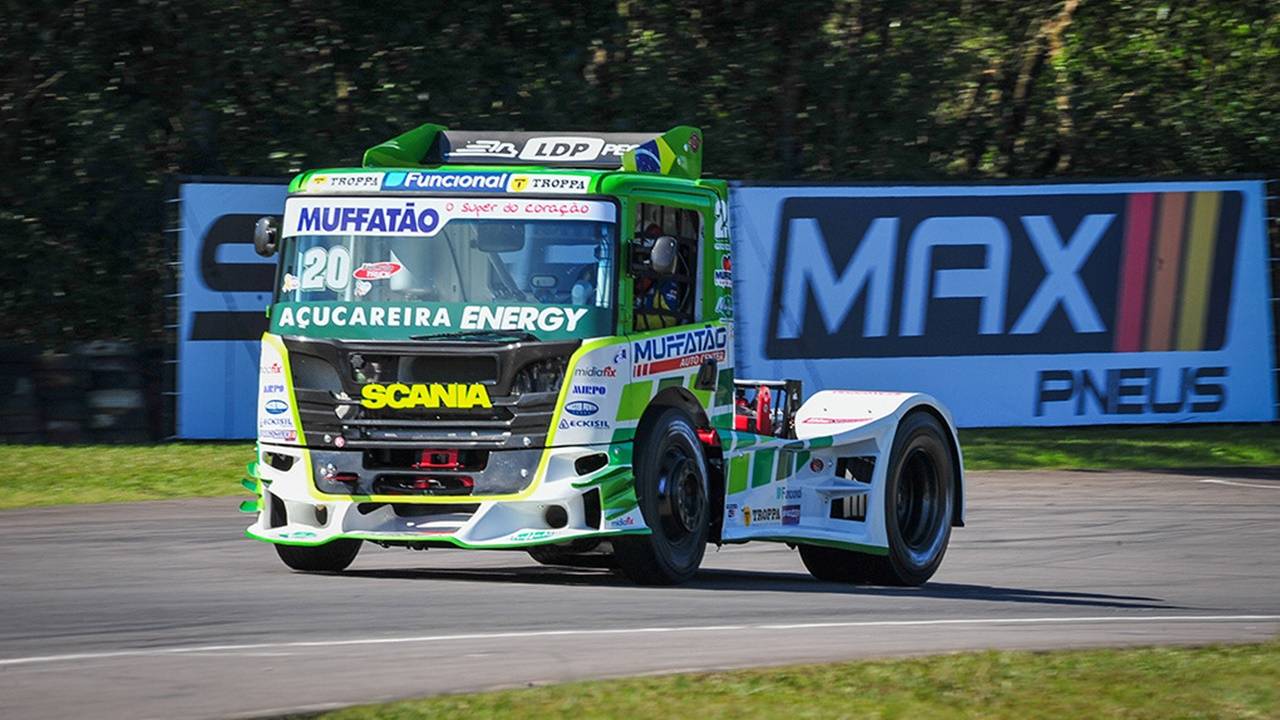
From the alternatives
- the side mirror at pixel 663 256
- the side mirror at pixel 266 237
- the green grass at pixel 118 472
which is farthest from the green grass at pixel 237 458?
the side mirror at pixel 663 256

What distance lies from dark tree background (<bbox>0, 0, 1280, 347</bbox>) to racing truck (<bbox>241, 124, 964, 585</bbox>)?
1149cm

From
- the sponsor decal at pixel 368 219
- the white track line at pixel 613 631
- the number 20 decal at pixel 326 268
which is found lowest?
the white track line at pixel 613 631

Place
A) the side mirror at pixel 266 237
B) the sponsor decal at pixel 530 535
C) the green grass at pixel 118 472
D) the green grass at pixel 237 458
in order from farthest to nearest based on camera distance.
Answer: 1. the green grass at pixel 237 458
2. the green grass at pixel 118 472
3. the side mirror at pixel 266 237
4. the sponsor decal at pixel 530 535

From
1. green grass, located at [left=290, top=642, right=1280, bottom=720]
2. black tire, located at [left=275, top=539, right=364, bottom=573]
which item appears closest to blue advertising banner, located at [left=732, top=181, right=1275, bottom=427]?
black tire, located at [left=275, top=539, right=364, bottom=573]

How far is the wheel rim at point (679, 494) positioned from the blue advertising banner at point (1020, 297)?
31.5 ft

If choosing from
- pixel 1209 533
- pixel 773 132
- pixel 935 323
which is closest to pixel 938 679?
pixel 1209 533

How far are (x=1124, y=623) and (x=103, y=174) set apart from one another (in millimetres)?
15516

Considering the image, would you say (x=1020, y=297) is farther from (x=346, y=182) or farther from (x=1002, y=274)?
(x=346, y=182)

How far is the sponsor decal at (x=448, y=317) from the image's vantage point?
11.2 m

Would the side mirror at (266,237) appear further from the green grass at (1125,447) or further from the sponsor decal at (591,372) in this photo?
the green grass at (1125,447)

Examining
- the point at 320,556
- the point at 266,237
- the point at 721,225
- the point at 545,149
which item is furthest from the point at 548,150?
the point at 320,556

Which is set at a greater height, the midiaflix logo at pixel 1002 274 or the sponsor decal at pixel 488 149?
the sponsor decal at pixel 488 149

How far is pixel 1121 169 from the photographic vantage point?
87.6ft

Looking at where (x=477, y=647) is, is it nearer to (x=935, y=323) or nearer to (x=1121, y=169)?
(x=935, y=323)
